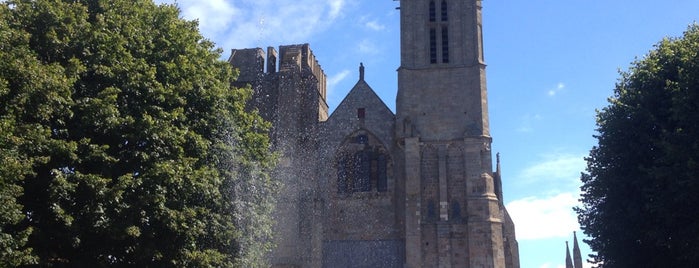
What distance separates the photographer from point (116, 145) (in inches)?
811

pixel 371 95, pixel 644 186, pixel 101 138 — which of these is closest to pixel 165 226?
pixel 101 138

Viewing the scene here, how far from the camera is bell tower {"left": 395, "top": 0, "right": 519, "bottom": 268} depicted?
124 feet

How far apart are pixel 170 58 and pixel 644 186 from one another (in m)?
16.5

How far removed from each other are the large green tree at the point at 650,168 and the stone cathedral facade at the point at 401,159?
1049cm

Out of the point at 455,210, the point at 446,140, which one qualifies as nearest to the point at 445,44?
the point at 446,140

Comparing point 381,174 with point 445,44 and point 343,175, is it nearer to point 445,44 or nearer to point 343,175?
point 343,175

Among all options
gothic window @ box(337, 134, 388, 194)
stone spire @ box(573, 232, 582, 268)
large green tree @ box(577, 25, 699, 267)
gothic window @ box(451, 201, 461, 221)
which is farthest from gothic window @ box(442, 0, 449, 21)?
stone spire @ box(573, 232, 582, 268)

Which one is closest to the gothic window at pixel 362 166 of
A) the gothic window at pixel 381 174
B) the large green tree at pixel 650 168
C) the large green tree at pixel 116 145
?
the gothic window at pixel 381 174

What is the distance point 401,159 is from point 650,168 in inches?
721

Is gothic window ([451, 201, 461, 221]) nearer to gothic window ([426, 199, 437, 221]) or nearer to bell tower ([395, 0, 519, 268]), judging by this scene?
bell tower ([395, 0, 519, 268])

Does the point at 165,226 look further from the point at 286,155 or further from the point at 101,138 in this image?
the point at 286,155

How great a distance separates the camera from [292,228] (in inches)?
1582

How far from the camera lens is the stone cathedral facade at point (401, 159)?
126 ft

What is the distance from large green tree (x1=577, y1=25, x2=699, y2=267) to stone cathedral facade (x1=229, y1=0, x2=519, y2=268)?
10.5 metres
